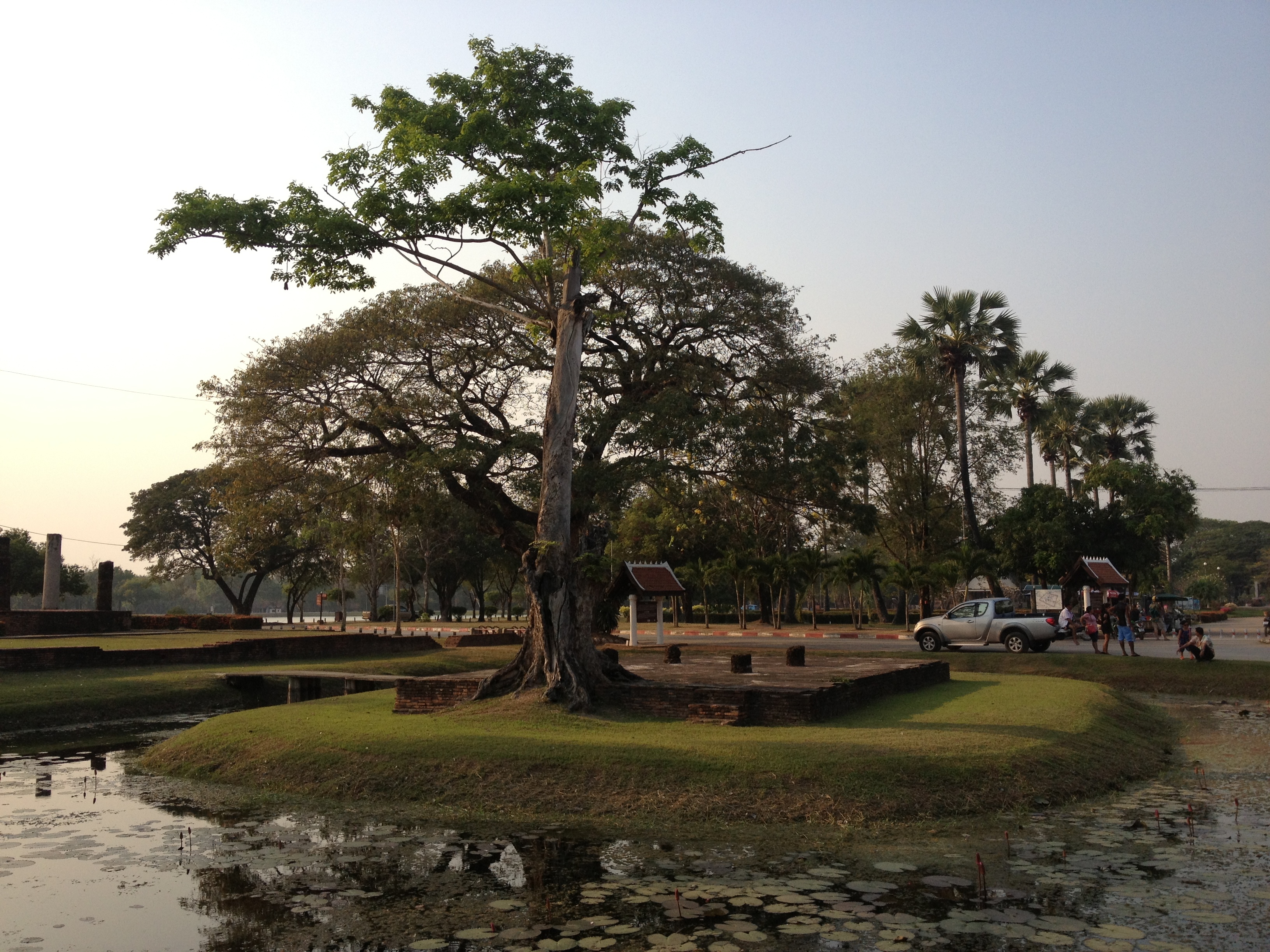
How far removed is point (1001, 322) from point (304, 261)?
115 feet

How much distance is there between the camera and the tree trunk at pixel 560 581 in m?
14.1

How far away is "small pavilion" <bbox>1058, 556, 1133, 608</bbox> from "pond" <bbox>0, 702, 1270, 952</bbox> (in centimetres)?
2389

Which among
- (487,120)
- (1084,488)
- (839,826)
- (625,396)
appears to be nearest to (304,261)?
(487,120)

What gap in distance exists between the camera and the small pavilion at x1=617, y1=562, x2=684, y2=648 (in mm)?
29297

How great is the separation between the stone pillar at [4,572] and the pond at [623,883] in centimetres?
2984

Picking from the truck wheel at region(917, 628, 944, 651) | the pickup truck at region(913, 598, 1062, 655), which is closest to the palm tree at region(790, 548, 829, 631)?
the truck wheel at region(917, 628, 944, 651)

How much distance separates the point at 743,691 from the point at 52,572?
37.8 metres

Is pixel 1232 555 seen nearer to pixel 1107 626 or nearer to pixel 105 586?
pixel 1107 626

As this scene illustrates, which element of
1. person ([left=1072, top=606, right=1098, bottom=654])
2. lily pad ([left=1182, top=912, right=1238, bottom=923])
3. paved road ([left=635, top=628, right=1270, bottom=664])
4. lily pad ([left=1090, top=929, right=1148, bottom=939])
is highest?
person ([left=1072, top=606, right=1098, bottom=654])

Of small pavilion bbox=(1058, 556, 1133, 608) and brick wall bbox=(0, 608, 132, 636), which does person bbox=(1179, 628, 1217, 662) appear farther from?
brick wall bbox=(0, 608, 132, 636)

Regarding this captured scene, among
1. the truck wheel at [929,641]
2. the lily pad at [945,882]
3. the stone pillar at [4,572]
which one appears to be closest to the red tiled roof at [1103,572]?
the truck wheel at [929,641]

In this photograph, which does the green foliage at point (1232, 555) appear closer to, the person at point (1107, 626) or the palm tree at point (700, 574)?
the palm tree at point (700, 574)

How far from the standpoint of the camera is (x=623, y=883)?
7418 mm

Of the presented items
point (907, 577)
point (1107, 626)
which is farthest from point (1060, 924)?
point (907, 577)
